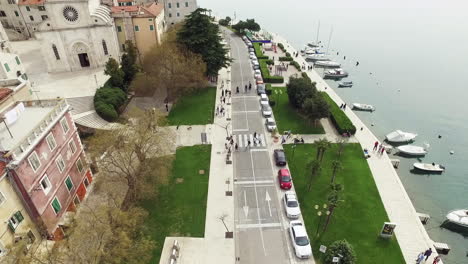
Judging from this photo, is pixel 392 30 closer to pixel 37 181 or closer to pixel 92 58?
pixel 92 58

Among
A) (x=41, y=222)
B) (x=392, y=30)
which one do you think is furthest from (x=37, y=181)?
(x=392, y=30)

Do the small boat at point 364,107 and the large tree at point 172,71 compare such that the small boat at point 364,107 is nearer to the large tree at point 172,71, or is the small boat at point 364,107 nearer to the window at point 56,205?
the large tree at point 172,71

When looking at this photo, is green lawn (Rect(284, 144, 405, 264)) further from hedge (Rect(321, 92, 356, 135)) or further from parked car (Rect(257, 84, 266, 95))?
parked car (Rect(257, 84, 266, 95))

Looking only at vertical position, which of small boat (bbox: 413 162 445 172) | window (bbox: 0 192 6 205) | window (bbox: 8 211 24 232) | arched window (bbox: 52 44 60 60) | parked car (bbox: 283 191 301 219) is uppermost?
arched window (bbox: 52 44 60 60)

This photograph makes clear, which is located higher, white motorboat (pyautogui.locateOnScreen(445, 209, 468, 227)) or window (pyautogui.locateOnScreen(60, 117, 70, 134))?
window (pyautogui.locateOnScreen(60, 117, 70, 134))

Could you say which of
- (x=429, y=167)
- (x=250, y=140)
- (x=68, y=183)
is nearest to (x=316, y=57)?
(x=429, y=167)

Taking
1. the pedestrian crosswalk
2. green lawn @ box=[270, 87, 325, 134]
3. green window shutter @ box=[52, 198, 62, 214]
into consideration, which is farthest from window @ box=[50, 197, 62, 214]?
green lawn @ box=[270, 87, 325, 134]

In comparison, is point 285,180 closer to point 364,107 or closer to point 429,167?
point 429,167
